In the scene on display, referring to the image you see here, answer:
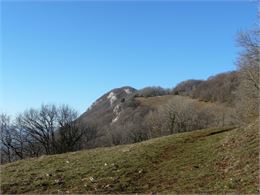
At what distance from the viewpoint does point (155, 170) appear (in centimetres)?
1631

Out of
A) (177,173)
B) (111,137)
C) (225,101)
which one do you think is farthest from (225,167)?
(225,101)

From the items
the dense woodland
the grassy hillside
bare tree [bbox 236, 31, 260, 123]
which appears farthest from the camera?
the dense woodland

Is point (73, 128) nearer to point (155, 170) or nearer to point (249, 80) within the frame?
point (249, 80)

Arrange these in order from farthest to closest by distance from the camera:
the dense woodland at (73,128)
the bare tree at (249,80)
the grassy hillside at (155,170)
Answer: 1. the dense woodland at (73,128)
2. the bare tree at (249,80)
3. the grassy hillside at (155,170)

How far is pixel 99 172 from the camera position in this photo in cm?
1661

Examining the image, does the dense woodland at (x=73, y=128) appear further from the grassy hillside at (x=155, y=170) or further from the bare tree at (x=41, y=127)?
the grassy hillside at (x=155, y=170)

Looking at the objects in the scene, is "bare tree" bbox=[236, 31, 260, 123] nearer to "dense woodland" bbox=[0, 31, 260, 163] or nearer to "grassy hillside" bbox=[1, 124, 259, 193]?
"dense woodland" bbox=[0, 31, 260, 163]

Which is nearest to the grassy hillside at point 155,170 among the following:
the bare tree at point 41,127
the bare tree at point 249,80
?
the bare tree at point 249,80

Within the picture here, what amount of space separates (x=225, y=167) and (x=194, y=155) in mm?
2716

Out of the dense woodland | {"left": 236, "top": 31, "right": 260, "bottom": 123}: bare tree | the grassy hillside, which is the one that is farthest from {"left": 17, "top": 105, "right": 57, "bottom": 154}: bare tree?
the grassy hillside

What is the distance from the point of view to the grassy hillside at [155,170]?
13695mm

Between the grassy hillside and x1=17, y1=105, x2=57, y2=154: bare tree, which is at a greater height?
x1=17, y1=105, x2=57, y2=154: bare tree

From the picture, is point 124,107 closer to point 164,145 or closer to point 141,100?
point 141,100

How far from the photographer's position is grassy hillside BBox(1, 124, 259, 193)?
44.9 ft
